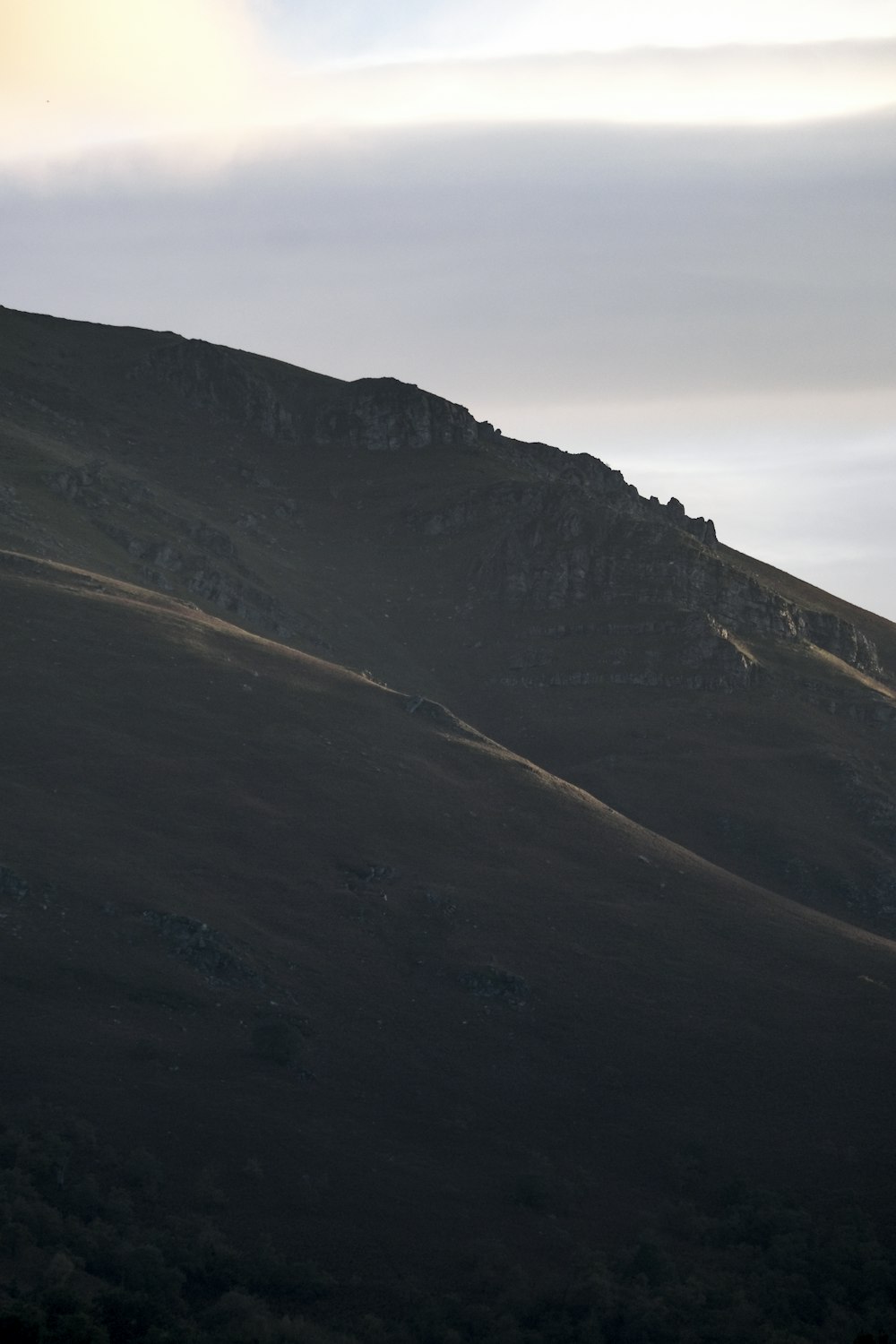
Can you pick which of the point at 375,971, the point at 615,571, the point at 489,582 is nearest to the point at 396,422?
the point at 489,582

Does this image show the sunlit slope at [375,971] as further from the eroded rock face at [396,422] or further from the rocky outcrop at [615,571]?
the eroded rock face at [396,422]

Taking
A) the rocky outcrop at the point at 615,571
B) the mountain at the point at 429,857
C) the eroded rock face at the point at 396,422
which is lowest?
the mountain at the point at 429,857

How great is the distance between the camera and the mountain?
6122 cm

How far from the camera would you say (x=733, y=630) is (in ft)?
507

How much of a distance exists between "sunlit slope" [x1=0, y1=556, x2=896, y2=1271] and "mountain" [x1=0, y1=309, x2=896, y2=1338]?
0.23 meters

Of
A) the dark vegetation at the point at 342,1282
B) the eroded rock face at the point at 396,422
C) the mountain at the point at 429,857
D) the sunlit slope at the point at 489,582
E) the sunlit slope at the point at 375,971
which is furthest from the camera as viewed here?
the eroded rock face at the point at 396,422

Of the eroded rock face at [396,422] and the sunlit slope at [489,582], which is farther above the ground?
the eroded rock face at [396,422]

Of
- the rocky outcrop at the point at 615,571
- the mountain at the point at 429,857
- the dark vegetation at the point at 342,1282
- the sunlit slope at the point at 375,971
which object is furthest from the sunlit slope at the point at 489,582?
A: the dark vegetation at the point at 342,1282

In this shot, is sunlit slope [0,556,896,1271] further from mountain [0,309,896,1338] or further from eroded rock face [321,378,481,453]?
eroded rock face [321,378,481,453]

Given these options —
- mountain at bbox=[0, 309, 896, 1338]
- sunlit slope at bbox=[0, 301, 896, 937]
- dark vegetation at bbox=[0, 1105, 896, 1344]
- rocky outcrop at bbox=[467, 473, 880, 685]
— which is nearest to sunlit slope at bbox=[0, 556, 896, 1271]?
mountain at bbox=[0, 309, 896, 1338]

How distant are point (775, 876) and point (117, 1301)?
77569mm

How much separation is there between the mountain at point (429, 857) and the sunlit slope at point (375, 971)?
226 millimetres

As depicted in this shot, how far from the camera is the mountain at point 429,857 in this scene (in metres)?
61.2

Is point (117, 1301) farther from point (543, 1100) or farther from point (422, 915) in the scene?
point (422, 915)
